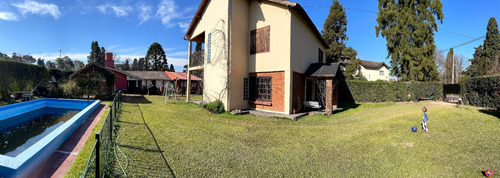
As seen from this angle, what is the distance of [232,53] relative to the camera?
1155cm

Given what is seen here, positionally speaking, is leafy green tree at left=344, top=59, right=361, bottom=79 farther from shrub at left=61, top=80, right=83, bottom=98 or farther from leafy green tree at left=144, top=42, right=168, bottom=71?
leafy green tree at left=144, top=42, right=168, bottom=71

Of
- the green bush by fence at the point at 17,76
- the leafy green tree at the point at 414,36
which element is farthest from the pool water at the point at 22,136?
the leafy green tree at the point at 414,36

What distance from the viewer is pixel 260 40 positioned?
11.9 metres

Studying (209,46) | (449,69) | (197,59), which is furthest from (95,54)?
(449,69)

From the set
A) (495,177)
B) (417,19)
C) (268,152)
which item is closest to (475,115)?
(495,177)

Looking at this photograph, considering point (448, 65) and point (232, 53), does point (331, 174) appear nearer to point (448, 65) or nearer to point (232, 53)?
point (232, 53)

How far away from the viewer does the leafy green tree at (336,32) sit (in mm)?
21578

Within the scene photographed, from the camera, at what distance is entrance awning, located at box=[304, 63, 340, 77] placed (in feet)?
35.7

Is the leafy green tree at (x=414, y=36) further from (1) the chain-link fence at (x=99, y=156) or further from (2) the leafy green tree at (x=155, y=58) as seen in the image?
(2) the leafy green tree at (x=155, y=58)

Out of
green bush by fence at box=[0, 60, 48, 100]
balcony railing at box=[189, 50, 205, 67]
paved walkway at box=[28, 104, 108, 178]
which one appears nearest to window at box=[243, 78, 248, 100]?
balcony railing at box=[189, 50, 205, 67]

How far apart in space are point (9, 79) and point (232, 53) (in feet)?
54.5

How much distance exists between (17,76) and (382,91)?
2884 cm

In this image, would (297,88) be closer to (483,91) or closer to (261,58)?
(261,58)

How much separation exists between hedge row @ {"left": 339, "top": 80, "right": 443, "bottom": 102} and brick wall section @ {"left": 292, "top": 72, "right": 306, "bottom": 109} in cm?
628
